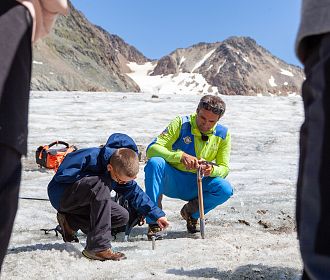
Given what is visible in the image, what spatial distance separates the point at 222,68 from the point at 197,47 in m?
21.6

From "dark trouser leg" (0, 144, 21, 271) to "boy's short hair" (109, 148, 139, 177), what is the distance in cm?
175

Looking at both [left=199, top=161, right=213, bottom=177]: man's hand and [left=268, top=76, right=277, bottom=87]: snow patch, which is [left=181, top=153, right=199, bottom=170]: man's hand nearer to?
[left=199, top=161, right=213, bottom=177]: man's hand

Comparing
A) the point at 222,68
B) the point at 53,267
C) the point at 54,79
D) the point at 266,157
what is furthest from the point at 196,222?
the point at 222,68

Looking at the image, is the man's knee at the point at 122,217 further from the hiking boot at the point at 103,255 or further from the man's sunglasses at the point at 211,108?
the man's sunglasses at the point at 211,108

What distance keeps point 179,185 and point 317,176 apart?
290 cm

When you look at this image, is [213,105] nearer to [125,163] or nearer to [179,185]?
[179,185]

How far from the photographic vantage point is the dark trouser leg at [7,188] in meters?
1.21

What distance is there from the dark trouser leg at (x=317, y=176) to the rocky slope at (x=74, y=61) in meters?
32.1

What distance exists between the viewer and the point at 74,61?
48.6 meters

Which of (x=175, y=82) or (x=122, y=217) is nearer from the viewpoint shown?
(x=122, y=217)

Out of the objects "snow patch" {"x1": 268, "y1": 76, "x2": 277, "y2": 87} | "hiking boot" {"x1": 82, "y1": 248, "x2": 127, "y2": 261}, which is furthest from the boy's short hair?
"snow patch" {"x1": 268, "y1": 76, "x2": 277, "y2": 87}

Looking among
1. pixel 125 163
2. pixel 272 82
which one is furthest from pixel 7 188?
pixel 272 82

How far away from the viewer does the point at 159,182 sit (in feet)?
12.7

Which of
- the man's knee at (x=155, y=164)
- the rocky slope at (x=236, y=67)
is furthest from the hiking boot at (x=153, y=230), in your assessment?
the rocky slope at (x=236, y=67)
